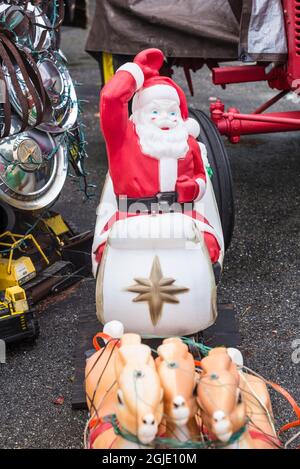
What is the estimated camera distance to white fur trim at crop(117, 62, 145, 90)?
2.14 metres

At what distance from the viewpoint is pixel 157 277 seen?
6.42ft

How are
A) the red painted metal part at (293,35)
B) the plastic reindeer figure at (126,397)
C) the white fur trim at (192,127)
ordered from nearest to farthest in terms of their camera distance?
the plastic reindeer figure at (126,397) → the white fur trim at (192,127) → the red painted metal part at (293,35)

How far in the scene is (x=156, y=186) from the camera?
2205mm

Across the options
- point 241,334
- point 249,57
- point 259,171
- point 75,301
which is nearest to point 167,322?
point 241,334

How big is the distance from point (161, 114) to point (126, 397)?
1.01 metres

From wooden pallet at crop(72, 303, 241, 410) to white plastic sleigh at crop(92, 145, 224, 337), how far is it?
347 millimetres

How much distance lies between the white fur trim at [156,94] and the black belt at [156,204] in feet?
1.00

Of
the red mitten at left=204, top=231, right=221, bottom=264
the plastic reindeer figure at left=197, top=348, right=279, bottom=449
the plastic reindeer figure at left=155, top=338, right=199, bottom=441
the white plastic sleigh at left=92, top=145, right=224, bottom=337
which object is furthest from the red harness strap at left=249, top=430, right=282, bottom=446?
the red mitten at left=204, top=231, right=221, bottom=264

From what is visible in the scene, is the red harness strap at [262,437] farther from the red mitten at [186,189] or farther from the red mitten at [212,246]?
the red mitten at [186,189]

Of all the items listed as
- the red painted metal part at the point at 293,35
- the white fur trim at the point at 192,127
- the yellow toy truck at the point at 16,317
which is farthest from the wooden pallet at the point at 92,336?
the red painted metal part at the point at 293,35

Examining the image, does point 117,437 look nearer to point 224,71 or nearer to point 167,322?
point 167,322

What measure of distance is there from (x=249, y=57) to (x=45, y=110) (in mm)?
982

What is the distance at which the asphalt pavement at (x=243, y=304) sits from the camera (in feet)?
7.30

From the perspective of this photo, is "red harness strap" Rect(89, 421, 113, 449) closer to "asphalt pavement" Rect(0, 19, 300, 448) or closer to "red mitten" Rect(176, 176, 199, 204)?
"asphalt pavement" Rect(0, 19, 300, 448)
